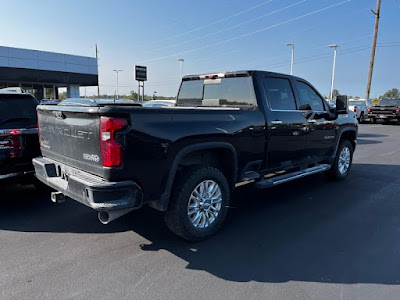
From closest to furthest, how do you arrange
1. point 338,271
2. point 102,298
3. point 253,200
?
point 102,298, point 338,271, point 253,200

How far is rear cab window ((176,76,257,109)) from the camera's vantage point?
4.57 metres

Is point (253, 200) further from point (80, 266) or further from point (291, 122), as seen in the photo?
point (80, 266)

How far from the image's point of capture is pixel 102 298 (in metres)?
2.68

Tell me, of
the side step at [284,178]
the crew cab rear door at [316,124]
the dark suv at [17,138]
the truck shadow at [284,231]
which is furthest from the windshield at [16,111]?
the crew cab rear door at [316,124]

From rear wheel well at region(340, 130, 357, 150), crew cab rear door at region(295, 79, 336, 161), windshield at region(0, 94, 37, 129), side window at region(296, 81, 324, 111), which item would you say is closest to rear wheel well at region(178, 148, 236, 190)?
crew cab rear door at region(295, 79, 336, 161)

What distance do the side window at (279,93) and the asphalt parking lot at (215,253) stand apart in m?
1.59

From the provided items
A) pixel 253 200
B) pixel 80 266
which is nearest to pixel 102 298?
pixel 80 266

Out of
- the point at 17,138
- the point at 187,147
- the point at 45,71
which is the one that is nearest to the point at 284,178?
the point at 187,147

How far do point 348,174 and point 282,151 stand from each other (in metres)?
3.09

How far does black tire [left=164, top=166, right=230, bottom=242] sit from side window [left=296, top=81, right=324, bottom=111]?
251 cm

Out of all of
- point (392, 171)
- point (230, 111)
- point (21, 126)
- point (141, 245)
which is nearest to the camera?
point (141, 245)

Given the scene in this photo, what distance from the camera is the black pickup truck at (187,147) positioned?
119 inches

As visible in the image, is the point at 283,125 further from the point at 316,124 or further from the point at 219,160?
the point at 219,160

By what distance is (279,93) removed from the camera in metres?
4.91
